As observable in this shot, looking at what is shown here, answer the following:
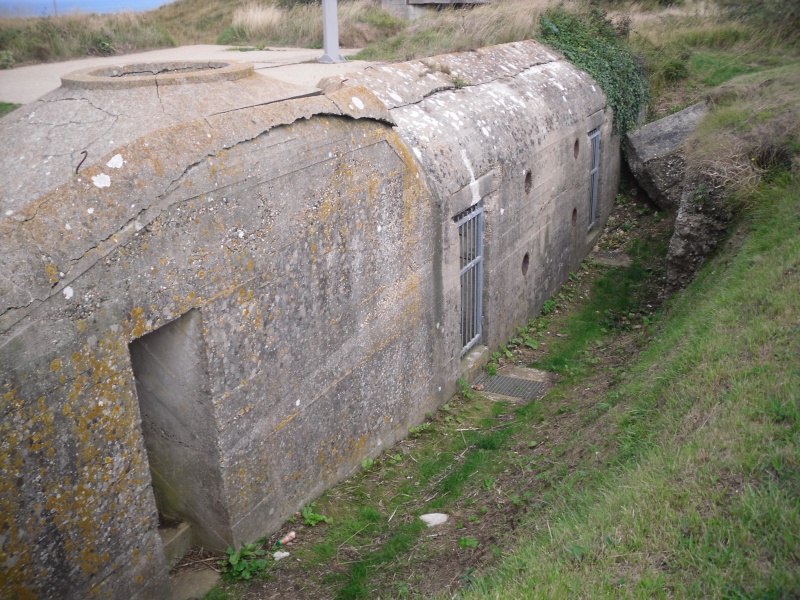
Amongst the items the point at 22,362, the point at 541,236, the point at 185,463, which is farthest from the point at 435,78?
the point at 22,362

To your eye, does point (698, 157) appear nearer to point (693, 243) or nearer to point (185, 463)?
point (693, 243)

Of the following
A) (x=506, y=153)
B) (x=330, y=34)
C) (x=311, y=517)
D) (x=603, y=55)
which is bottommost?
(x=311, y=517)

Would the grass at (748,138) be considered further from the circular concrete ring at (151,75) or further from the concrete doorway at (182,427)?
the concrete doorway at (182,427)

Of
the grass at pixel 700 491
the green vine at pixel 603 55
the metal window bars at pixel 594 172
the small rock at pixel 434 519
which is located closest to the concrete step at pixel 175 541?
the small rock at pixel 434 519

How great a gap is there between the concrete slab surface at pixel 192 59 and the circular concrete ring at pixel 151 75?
45cm

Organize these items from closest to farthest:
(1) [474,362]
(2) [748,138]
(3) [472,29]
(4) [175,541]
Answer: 1. (4) [175,541]
2. (1) [474,362]
3. (2) [748,138]
4. (3) [472,29]

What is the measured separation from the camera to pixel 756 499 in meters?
3.76

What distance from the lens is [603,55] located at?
13.6 metres

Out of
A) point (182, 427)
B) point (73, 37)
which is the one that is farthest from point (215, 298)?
point (73, 37)

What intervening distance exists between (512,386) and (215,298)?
4.82 metres

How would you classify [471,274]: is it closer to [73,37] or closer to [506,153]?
[506,153]

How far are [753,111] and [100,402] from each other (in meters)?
10.4

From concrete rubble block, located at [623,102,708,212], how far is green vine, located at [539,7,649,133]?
49 cm

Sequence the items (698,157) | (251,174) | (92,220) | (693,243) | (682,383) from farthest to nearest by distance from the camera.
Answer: (698,157)
(693,243)
(682,383)
(251,174)
(92,220)
